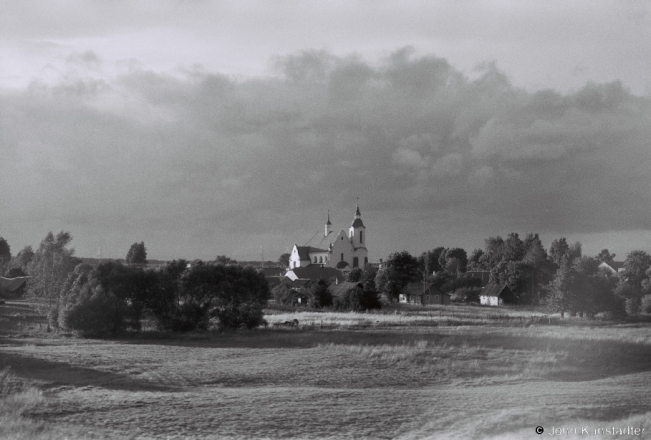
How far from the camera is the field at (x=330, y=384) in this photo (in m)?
19.2

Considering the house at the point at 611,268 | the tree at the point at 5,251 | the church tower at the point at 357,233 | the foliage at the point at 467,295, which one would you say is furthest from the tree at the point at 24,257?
the house at the point at 611,268

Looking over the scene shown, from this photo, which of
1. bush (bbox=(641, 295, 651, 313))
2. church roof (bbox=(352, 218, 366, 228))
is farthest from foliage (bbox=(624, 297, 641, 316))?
church roof (bbox=(352, 218, 366, 228))

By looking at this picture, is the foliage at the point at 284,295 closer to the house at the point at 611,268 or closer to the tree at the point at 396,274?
the tree at the point at 396,274

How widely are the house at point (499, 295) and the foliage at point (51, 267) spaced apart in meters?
57.8

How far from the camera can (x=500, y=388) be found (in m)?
26.4

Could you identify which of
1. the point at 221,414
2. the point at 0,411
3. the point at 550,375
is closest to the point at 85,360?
the point at 0,411

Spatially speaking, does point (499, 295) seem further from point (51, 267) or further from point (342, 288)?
point (51, 267)

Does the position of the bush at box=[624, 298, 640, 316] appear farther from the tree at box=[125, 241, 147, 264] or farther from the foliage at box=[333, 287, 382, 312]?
the tree at box=[125, 241, 147, 264]

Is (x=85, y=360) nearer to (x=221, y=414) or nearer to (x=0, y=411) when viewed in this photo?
(x=0, y=411)

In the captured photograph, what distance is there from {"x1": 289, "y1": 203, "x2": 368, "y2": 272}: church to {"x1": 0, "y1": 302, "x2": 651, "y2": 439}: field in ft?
340

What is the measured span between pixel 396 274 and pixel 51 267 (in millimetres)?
55660

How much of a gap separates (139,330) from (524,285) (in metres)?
62.7

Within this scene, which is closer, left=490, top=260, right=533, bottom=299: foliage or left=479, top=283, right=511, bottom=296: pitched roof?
left=479, top=283, right=511, bottom=296: pitched roof

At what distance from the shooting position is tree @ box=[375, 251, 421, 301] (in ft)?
329
